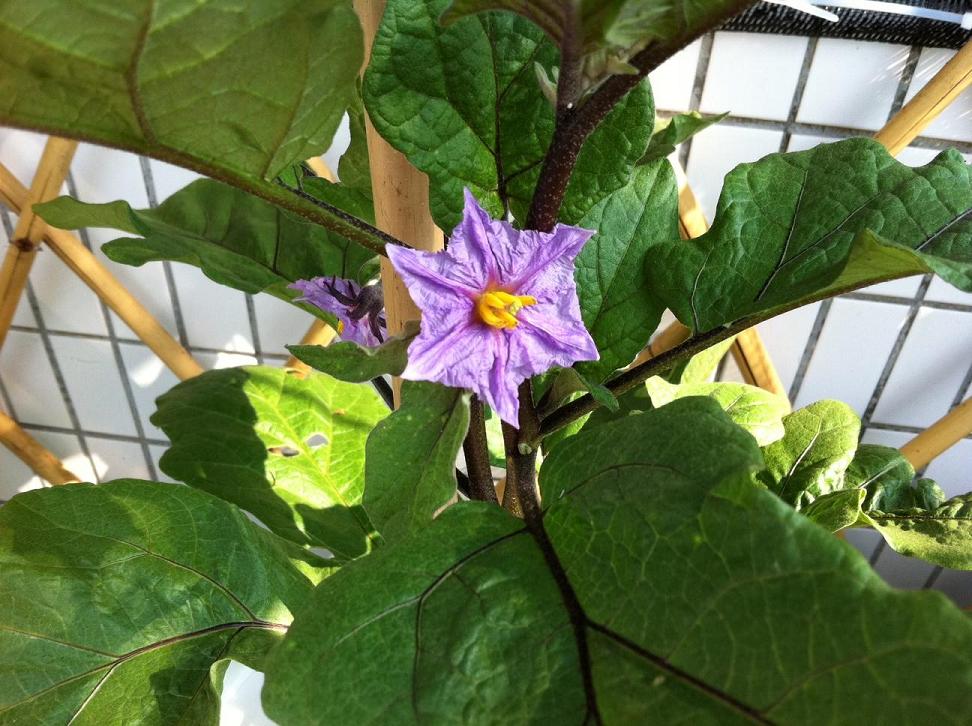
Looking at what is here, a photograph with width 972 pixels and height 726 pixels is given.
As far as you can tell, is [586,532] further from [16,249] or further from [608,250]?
[16,249]

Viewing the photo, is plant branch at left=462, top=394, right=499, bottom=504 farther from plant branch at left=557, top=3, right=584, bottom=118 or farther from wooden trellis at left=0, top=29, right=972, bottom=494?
wooden trellis at left=0, top=29, right=972, bottom=494

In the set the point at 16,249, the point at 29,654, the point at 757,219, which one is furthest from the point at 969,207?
the point at 16,249

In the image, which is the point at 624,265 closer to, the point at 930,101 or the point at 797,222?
the point at 797,222

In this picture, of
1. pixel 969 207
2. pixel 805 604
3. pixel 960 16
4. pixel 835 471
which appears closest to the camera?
pixel 805 604

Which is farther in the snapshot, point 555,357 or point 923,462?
point 923,462

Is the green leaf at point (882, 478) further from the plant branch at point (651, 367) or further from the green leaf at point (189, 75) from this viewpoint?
the green leaf at point (189, 75)

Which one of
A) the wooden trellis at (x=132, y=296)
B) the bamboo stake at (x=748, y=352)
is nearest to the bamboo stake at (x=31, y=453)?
the wooden trellis at (x=132, y=296)

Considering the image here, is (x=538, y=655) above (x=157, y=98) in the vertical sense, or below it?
below
